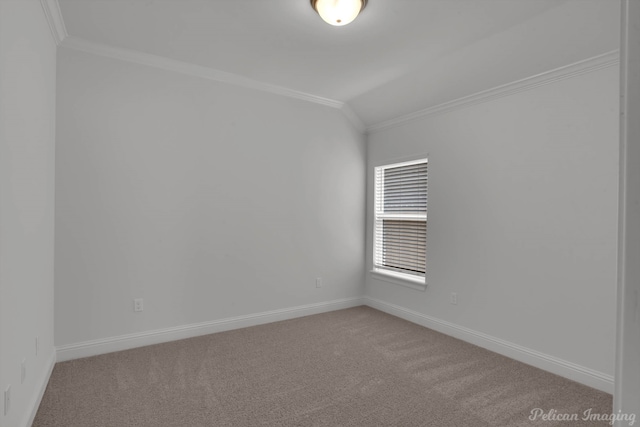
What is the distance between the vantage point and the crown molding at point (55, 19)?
2377 mm

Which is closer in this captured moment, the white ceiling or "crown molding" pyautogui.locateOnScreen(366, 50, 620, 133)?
the white ceiling

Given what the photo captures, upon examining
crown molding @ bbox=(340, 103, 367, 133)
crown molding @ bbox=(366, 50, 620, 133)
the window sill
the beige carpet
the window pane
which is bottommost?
the beige carpet

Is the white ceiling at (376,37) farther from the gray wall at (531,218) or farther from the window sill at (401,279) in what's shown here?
the window sill at (401,279)

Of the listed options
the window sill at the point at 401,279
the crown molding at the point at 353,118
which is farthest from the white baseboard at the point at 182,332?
the crown molding at the point at 353,118

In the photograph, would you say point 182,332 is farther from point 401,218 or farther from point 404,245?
point 401,218

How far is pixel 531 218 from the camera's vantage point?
2980mm

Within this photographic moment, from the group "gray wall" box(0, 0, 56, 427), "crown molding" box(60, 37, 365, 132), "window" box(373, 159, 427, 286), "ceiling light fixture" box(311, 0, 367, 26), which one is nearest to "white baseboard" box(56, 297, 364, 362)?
"gray wall" box(0, 0, 56, 427)

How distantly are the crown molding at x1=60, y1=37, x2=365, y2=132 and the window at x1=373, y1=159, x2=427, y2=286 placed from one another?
3.92ft

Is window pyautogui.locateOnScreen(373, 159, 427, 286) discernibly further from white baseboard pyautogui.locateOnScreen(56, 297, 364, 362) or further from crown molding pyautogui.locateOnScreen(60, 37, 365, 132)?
crown molding pyautogui.locateOnScreen(60, 37, 365, 132)

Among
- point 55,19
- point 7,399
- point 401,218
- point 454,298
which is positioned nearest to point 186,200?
point 55,19

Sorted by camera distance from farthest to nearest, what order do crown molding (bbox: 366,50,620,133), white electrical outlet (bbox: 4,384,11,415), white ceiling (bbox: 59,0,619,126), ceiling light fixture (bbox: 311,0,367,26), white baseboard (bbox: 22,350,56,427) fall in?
1. crown molding (bbox: 366,50,620,133)
2. white ceiling (bbox: 59,0,619,126)
3. ceiling light fixture (bbox: 311,0,367,26)
4. white baseboard (bbox: 22,350,56,427)
5. white electrical outlet (bbox: 4,384,11,415)

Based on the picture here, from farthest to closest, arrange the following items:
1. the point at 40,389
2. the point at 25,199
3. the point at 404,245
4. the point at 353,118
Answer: the point at 353,118 → the point at 404,245 → the point at 40,389 → the point at 25,199

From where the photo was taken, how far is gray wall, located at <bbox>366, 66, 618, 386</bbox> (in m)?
2.58

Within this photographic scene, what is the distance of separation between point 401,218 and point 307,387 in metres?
2.44
